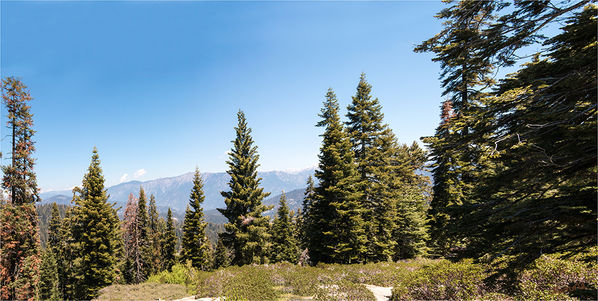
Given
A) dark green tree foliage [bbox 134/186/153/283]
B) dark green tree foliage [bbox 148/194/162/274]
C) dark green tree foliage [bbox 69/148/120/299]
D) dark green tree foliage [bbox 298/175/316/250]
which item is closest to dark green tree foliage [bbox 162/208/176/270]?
dark green tree foliage [bbox 148/194/162/274]

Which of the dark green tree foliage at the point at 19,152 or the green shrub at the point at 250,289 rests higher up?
the dark green tree foliage at the point at 19,152

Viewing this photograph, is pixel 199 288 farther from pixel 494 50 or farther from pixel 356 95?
pixel 356 95

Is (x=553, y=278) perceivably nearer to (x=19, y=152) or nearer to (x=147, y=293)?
(x=147, y=293)

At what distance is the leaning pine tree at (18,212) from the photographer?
14.9 metres

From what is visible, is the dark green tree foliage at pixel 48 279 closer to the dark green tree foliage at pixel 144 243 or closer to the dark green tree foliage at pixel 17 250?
the dark green tree foliage at pixel 144 243

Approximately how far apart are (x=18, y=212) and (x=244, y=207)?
50.9ft

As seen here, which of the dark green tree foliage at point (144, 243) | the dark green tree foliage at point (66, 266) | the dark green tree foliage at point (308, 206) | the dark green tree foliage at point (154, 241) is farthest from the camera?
the dark green tree foliage at point (154, 241)

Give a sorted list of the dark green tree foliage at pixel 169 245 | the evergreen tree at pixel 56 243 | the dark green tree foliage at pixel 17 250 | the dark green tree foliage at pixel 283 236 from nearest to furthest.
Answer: the dark green tree foliage at pixel 17 250 → the evergreen tree at pixel 56 243 → the dark green tree foliage at pixel 283 236 → the dark green tree foliage at pixel 169 245

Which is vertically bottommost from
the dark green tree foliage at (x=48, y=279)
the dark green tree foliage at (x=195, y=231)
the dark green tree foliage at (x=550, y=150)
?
the dark green tree foliage at (x=48, y=279)

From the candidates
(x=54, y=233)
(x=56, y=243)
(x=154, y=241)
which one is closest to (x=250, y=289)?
(x=154, y=241)

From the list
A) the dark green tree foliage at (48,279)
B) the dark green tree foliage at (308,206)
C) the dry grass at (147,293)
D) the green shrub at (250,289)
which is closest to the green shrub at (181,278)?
the dry grass at (147,293)

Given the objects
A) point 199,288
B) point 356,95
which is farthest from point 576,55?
point 356,95

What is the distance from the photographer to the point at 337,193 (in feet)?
60.7

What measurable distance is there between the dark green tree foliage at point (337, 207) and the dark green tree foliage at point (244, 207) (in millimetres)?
5681
